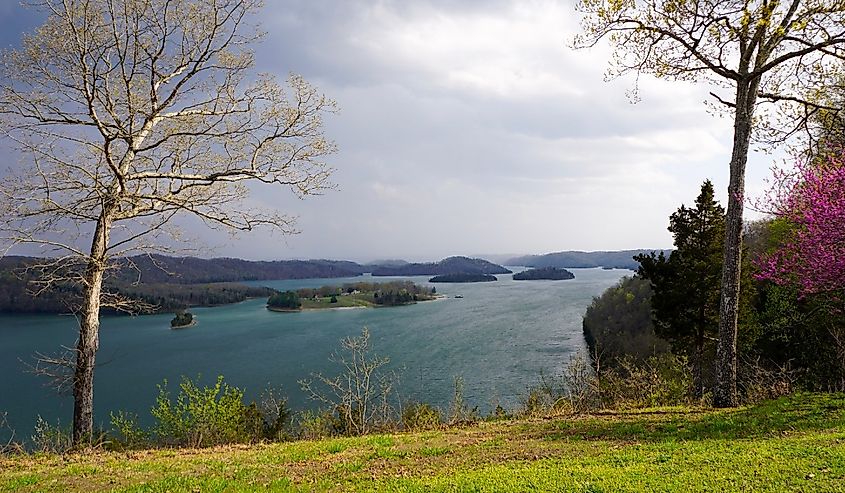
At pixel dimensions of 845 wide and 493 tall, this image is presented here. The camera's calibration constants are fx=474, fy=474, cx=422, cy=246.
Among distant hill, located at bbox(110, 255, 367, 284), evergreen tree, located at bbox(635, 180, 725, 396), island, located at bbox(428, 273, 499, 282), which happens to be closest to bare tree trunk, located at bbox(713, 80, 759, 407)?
evergreen tree, located at bbox(635, 180, 725, 396)

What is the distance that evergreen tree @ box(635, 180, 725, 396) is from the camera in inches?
642

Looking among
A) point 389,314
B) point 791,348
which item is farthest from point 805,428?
point 389,314

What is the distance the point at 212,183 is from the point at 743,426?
373 inches

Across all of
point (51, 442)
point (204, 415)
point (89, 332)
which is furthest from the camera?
point (204, 415)

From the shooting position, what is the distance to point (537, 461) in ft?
17.1

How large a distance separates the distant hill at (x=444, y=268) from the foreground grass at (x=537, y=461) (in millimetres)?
145276

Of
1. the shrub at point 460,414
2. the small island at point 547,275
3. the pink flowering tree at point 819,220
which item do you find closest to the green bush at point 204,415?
the shrub at point 460,414

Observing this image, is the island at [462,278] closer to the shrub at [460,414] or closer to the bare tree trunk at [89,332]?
the shrub at [460,414]

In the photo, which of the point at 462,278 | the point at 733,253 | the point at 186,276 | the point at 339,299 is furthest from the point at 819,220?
the point at 462,278

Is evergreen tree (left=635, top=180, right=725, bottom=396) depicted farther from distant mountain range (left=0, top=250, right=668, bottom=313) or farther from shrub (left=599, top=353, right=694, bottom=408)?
distant mountain range (left=0, top=250, right=668, bottom=313)

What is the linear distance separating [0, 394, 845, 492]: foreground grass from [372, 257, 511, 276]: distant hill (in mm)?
145276

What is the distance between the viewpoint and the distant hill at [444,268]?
162 metres

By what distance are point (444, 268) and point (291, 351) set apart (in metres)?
126

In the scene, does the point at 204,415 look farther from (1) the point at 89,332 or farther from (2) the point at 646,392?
(2) the point at 646,392
